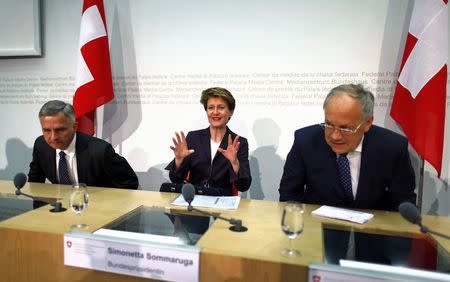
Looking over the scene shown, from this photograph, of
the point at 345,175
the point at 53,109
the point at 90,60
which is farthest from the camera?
the point at 90,60

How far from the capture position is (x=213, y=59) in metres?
3.32

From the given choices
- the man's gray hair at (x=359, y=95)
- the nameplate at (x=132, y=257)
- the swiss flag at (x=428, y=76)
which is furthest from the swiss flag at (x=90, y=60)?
the swiss flag at (x=428, y=76)

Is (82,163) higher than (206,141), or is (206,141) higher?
(206,141)

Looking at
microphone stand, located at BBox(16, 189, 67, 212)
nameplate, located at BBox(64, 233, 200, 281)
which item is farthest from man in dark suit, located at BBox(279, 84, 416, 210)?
microphone stand, located at BBox(16, 189, 67, 212)

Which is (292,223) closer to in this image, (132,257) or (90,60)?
(132,257)

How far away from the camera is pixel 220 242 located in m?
1.20

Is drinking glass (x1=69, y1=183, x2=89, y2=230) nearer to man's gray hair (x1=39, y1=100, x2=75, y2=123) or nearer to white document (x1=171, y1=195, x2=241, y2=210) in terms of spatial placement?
white document (x1=171, y1=195, x2=241, y2=210)

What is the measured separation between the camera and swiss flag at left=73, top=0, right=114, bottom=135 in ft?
10.3

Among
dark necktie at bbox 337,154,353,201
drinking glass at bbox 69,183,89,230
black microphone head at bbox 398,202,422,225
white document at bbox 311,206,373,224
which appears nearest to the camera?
black microphone head at bbox 398,202,422,225

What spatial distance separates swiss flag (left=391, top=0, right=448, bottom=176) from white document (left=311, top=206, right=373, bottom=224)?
4.19 ft

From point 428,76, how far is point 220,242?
214 cm

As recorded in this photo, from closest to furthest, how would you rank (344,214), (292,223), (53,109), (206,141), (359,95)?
(292,223)
(344,214)
(359,95)
(53,109)
(206,141)

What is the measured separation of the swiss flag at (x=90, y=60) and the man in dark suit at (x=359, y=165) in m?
2.20

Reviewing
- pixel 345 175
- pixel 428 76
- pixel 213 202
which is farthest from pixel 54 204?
pixel 428 76
